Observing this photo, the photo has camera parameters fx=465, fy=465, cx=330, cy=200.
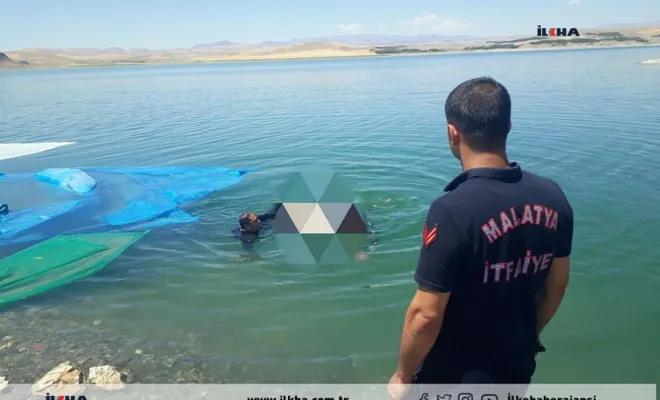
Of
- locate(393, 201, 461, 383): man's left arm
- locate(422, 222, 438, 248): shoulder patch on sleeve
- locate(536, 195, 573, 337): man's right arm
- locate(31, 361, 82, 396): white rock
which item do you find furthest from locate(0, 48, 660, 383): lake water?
locate(422, 222, 438, 248): shoulder patch on sleeve

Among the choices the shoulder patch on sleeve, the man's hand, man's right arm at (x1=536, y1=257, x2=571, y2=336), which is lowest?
the man's hand

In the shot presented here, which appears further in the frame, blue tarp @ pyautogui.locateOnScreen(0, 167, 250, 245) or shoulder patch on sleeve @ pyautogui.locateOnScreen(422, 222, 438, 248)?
blue tarp @ pyautogui.locateOnScreen(0, 167, 250, 245)

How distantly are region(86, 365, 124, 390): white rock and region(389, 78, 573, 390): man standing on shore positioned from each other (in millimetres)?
3523

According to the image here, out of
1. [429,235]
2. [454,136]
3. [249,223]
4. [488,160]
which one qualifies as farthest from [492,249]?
[249,223]

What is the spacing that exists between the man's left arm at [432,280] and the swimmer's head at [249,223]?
Answer: 560cm

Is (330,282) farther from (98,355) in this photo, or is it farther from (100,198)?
(100,198)

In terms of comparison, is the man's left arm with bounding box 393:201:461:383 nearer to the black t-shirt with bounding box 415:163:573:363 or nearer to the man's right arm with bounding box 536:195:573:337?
the black t-shirt with bounding box 415:163:573:363

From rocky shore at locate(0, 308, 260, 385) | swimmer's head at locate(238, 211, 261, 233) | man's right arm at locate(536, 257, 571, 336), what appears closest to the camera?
man's right arm at locate(536, 257, 571, 336)

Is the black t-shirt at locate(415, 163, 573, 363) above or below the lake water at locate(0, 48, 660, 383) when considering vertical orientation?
above

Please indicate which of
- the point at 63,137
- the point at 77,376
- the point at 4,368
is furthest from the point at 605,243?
the point at 63,137

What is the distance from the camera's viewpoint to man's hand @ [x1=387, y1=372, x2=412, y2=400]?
2521 mm

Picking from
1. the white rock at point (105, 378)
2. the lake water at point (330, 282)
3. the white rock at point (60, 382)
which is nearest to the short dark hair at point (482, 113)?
the lake water at point (330, 282)

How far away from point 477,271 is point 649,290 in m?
5.23

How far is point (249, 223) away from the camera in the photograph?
7727 mm
